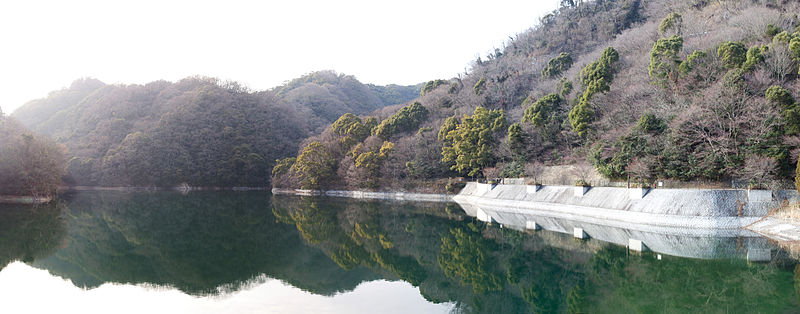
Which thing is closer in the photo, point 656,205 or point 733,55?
point 656,205

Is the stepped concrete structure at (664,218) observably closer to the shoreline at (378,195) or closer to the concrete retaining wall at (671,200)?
the concrete retaining wall at (671,200)

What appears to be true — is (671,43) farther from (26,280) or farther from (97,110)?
(97,110)

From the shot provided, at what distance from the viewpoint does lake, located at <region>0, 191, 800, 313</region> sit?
1163 centimetres

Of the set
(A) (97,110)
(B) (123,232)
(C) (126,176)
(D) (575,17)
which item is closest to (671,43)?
(B) (123,232)

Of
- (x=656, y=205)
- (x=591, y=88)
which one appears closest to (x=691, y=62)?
(x=591, y=88)

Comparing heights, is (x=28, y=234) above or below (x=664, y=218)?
above

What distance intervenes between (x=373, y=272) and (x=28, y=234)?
17.5 m

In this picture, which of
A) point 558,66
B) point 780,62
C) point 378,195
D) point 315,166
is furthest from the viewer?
point 315,166

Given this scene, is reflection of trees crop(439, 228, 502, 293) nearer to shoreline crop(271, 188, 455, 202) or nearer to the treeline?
shoreline crop(271, 188, 455, 202)

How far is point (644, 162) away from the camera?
27188 mm

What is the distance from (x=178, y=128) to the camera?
81438 mm

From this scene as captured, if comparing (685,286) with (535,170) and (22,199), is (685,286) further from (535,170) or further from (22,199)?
(22,199)

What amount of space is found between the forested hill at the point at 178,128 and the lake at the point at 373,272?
51.5m

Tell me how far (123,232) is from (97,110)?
8079 cm
